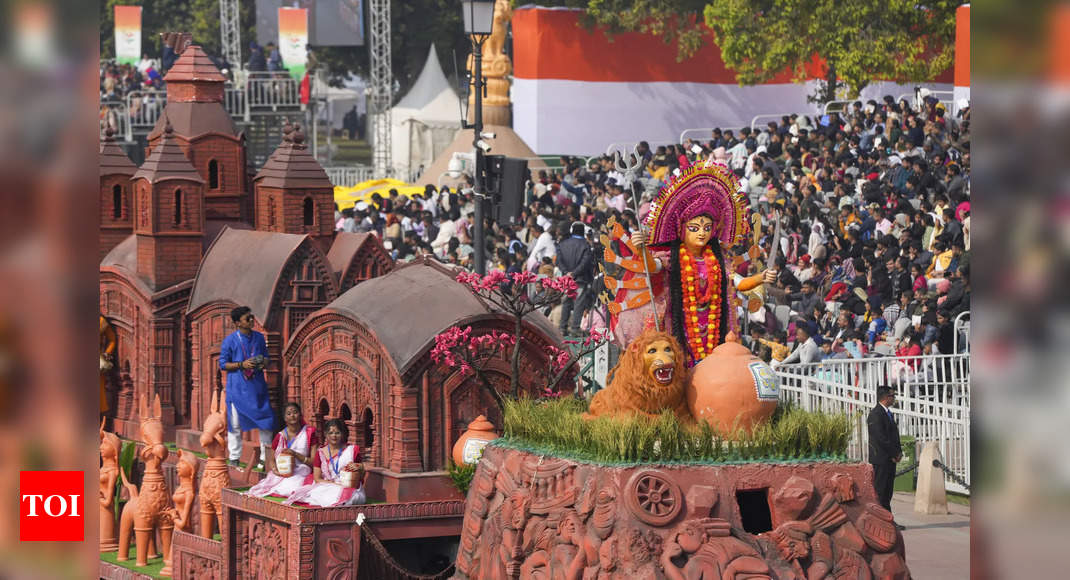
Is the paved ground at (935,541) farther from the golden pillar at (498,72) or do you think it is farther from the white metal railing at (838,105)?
the golden pillar at (498,72)

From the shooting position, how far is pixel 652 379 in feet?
36.3

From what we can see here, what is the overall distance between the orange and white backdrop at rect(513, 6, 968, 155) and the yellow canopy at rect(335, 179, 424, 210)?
21.5 feet

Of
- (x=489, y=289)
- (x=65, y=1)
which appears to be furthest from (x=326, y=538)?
(x=65, y=1)

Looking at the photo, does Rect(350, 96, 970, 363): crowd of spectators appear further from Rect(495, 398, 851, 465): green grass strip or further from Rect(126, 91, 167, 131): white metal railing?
Rect(126, 91, 167, 131): white metal railing

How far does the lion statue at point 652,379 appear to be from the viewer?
11.0 meters

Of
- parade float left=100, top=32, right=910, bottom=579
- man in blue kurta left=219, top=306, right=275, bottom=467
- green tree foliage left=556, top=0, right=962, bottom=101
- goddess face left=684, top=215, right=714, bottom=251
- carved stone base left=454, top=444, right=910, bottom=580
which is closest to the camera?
carved stone base left=454, top=444, right=910, bottom=580

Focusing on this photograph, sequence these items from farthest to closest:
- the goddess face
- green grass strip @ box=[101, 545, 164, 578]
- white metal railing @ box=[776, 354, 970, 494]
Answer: green grass strip @ box=[101, 545, 164, 578]
white metal railing @ box=[776, 354, 970, 494]
the goddess face

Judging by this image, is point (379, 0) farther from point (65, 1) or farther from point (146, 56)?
point (65, 1)

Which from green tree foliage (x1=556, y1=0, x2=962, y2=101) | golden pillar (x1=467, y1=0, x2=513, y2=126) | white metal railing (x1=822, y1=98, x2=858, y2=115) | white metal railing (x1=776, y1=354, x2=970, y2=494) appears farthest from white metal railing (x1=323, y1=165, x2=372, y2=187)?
white metal railing (x1=776, y1=354, x2=970, y2=494)

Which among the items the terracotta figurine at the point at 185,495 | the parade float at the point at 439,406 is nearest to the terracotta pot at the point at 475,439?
the parade float at the point at 439,406

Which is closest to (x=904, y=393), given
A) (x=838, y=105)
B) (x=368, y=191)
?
(x=838, y=105)

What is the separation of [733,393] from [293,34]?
3740 cm

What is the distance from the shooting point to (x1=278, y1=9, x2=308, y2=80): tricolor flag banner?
46.4 meters

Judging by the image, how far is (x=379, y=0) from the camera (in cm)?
5028
